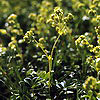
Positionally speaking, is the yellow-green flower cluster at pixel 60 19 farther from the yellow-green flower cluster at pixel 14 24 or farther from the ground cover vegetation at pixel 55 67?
the yellow-green flower cluster at pixel 14 24

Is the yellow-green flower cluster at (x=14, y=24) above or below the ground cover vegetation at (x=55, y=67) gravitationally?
above

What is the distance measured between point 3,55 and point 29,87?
0.55m

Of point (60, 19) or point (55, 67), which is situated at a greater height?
point (60, 19)

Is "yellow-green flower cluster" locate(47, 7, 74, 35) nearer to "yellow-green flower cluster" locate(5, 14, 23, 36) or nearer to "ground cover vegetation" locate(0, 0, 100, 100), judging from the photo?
"ground cover vegetation" locate(0, 0, 100, 100)

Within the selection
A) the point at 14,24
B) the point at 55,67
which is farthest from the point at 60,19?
the point at 14,24

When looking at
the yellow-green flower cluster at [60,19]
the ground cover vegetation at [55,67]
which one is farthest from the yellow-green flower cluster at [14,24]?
the yellow-green flower cluster at [60,19]

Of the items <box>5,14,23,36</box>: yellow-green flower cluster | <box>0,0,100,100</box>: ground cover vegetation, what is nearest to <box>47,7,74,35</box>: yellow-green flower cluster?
<box>0,0,100,100</box>: ground cover vegetation

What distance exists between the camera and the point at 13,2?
17.3 ft

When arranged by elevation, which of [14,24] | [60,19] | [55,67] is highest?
[14,24]

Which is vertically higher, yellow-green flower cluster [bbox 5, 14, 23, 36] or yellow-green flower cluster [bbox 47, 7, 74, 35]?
yellow-green flower cluster [bbox 5, 14, 23, 36]

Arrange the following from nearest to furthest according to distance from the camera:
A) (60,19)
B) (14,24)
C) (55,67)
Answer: (60,19) < (55,67) < (14,24)

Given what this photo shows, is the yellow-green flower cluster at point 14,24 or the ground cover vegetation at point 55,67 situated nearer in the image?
the ground cover vegetation at point 55,67

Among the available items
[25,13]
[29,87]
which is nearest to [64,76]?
[29,87]

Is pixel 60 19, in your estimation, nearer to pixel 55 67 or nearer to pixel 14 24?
pixel 55 67
